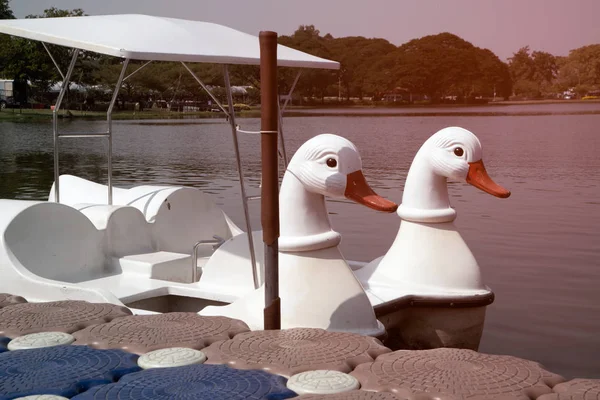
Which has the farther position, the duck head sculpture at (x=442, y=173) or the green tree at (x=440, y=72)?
the green tree at (x=440, y=72)

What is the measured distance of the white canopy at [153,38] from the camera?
605 cm

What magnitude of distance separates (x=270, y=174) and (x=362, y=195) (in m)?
0.77

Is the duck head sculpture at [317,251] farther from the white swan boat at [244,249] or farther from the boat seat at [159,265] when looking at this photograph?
the boat seat at [159,265]

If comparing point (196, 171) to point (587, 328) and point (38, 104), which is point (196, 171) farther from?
point (38, 104)

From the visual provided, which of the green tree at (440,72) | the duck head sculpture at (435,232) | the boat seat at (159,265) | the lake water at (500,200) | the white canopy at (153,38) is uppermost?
the green tree at (440,72)

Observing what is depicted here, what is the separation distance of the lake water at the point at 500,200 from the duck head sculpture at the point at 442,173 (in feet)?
8.46

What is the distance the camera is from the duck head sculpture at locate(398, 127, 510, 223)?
21.2 feet

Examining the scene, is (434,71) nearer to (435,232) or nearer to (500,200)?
(500,200)

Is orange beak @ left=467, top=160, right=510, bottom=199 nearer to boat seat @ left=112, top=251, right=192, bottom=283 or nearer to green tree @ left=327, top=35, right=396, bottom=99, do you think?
boat seat @ left=112, top=251, right=192, bottom=283

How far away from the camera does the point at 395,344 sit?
637 centimetres

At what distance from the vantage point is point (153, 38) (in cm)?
651

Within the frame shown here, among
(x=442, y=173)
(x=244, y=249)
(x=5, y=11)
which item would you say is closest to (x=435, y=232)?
(x=442, y=173)

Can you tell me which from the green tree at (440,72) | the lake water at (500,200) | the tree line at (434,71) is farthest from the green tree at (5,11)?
the green tree at (440,72)

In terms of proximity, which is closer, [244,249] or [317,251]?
[317,251]
